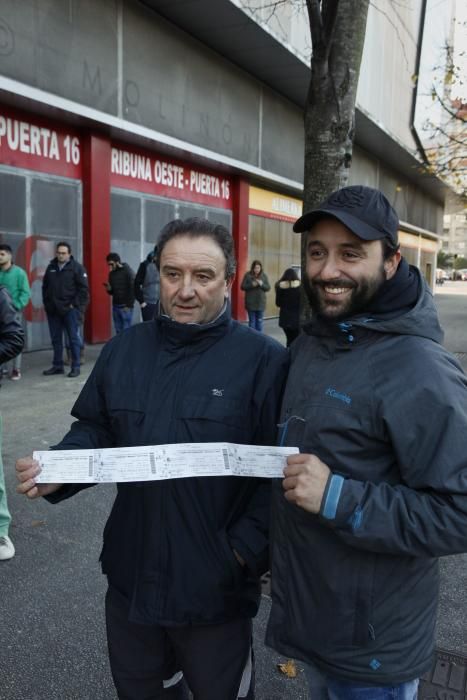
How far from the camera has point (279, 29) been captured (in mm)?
13789

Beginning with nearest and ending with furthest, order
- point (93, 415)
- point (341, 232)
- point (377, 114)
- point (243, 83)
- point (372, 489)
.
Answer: point (372, 489), point (341, 232), point (93, 415), point (243, 83), point (377, 114)

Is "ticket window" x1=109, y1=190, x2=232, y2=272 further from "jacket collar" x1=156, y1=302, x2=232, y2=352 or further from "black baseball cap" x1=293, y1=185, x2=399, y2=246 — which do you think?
"black baseball cap" x1=293, y1=185, x2=399, y2=246

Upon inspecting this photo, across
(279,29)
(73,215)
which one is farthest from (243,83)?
(73,215)

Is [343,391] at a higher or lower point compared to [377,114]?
lower

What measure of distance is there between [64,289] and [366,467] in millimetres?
8123

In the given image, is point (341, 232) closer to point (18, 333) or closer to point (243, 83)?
point (18, 333)

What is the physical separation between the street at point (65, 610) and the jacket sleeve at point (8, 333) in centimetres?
124

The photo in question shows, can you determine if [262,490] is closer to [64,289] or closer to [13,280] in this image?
[13,280]

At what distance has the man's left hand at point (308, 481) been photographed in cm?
140

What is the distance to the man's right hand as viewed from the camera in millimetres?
1687

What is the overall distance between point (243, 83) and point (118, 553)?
15.3m

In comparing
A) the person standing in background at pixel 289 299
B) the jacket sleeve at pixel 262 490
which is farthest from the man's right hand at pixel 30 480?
the person standing in background at pixel 289 299

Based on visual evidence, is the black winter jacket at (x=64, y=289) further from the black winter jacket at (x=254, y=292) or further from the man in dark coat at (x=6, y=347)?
the man in dark coat at (x=6, y=347)

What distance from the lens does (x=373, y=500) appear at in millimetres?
1375
